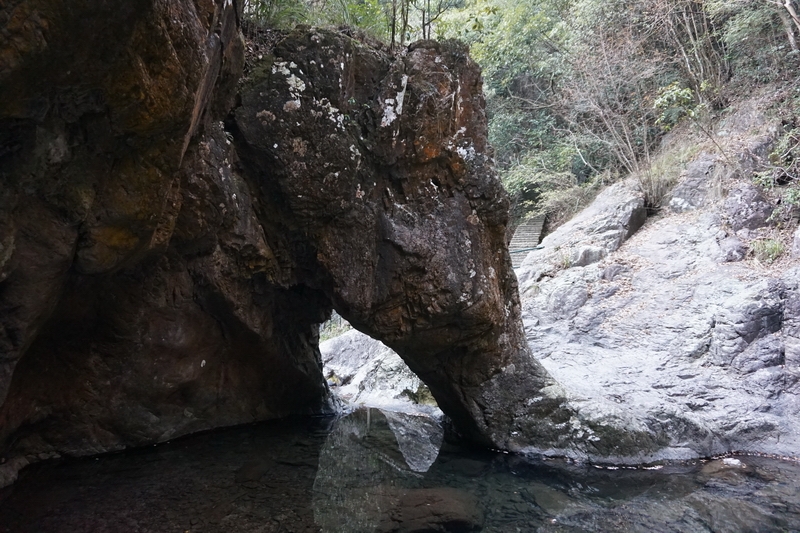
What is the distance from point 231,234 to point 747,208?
9.51 m

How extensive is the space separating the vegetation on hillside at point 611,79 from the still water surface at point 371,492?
18.4ft

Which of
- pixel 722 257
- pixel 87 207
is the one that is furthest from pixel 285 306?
pixel 722 257

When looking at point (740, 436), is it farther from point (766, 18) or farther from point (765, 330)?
point (766, 18)

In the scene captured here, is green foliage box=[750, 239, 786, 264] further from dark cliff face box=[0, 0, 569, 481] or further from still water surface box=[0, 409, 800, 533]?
dark cliff face box=[0, 0, 569, 481]

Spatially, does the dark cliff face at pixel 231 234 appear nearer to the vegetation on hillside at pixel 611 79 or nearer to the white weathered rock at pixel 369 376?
the vegetation on hillside at pixel 611 79

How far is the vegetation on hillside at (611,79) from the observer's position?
38.2 feet

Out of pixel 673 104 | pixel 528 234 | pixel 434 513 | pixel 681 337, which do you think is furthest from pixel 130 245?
pixel 528 234

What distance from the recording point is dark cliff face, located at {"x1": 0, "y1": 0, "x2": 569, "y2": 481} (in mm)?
3490

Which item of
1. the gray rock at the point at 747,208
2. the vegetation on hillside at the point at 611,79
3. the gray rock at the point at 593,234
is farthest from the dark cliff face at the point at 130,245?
the gray rock at the point at 747,208

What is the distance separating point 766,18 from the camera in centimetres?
1156

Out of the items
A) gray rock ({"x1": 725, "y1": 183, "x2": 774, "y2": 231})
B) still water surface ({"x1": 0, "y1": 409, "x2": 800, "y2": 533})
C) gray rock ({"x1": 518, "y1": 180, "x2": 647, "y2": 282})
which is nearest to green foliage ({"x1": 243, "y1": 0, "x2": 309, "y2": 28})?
still water surface ({"x1": 0, "y1": 409, "x2": 800, "y2": 533})

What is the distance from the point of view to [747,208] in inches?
398

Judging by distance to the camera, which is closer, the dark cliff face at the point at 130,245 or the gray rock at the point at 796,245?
the dark cliff face at the point at 130,245

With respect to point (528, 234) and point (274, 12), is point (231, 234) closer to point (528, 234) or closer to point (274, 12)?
point (274, 12)
